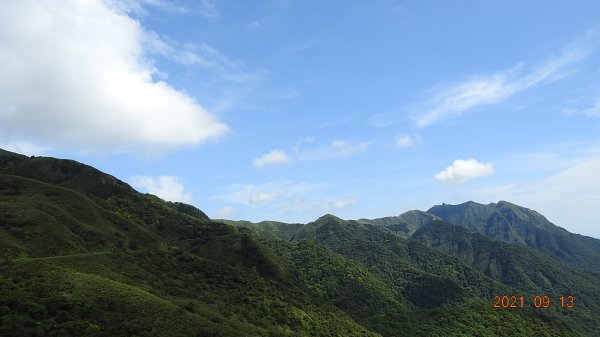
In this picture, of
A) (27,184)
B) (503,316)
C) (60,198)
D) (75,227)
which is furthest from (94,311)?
(503,316)

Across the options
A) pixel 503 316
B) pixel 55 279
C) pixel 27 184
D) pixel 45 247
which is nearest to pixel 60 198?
pixel 27 184

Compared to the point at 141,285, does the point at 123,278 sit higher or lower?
higher

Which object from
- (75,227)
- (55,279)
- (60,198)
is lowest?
(55,279)

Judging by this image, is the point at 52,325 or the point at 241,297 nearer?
the point at 52,325

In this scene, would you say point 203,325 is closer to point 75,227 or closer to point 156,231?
point 75,227

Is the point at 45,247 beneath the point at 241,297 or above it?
above

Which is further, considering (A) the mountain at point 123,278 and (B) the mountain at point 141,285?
(B) the mountain at point 141,285

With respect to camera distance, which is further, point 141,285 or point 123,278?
point 141,285

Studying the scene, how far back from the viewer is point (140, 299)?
3083 inches

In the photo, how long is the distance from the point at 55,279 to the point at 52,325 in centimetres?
1398

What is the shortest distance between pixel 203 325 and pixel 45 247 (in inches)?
2084

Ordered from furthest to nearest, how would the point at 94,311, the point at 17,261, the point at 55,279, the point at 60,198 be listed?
the point at 60,198 < the point at 17,261 < the point at 55,279 < the point at 94,311

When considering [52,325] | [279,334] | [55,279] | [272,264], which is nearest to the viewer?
[52,325]

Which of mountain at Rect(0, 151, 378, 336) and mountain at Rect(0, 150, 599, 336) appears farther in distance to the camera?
mountain at Rect(0, 150, 599, 336)
